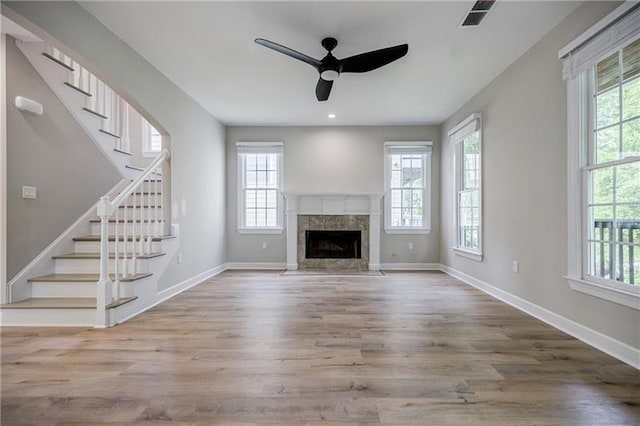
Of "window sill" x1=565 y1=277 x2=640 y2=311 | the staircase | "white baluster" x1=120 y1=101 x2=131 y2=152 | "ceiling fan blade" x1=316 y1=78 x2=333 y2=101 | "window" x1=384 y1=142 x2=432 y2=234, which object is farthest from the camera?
"window" x1=384 y1=142 x2=432 y2=234

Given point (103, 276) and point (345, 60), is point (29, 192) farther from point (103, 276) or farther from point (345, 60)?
point (345, 60)

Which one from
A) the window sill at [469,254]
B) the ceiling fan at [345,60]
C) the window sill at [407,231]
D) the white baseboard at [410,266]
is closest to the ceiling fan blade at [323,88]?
the ceiling fan at [345,60]

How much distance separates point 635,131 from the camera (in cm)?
210

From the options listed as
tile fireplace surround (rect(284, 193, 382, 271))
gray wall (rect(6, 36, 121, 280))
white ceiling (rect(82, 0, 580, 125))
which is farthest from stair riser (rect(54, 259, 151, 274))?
tile fireplace surround (rect(284, 193, 382, 271))

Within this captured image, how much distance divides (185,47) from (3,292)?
282 cm

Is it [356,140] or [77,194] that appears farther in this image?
[356,140]

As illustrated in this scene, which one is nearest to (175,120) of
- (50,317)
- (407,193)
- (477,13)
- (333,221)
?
(50,317)

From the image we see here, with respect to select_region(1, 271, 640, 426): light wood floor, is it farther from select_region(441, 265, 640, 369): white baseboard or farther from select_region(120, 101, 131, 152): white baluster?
select_region(120, 101, 131, 152): white baluster

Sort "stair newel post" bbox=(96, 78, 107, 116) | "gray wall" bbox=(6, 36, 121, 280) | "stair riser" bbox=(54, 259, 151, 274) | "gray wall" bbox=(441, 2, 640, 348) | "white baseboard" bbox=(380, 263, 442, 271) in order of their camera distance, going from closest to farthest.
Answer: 1. "gray wall" bbox=(441, 2, 640, 348)
2. "gray wall" bbox=(6, 36, 121, 280)
3. "stair riser" bbox=(54, 259, 151, 274)
4. "stair newel post" bbox=(96, 78, 107, 116)
5. "white baseboard" bbox=(380, 263, 442, 271)

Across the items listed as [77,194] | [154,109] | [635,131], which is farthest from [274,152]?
[635,131]

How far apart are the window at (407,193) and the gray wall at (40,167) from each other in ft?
15.1

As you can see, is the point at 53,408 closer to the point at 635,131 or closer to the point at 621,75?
the point at 635,131

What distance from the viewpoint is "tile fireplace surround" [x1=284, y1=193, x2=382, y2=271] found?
5.73m

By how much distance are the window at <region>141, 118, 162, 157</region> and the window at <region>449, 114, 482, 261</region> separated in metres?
4.86
